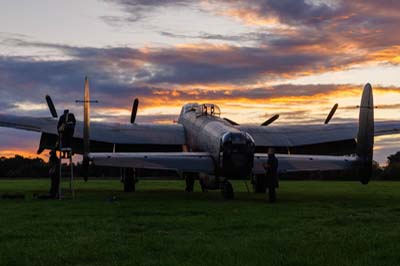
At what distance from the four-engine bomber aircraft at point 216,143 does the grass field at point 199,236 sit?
448 cm

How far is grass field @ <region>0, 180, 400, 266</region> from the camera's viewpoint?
812cm

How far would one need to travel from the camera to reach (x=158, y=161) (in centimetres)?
2011

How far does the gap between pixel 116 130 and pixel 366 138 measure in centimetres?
1212

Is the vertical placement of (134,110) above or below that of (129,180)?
above

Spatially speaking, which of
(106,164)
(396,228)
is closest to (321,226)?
(396,228)

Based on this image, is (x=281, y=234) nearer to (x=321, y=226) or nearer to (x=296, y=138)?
(x=321, y=226)

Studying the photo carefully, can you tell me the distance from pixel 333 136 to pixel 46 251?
68.5ft

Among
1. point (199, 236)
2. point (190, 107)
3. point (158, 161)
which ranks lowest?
point (199, 236)

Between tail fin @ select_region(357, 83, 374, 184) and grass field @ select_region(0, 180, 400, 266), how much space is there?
439 cm

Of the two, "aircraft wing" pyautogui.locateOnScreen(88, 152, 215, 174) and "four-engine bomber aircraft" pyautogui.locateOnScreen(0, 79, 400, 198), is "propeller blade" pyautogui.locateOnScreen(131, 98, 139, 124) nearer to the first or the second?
Answer: "four-engine bomber aircraft" pyautogui.locateOnScreen(0, 79, 400, 198)

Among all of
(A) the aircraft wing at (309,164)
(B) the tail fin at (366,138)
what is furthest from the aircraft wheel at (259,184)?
(B) the tail fin at (366,138)

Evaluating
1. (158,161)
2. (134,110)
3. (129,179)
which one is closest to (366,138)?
(158,161)

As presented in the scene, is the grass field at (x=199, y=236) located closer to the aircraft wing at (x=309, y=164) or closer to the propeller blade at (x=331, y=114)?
the aircraft wing at (x=309, y=164)

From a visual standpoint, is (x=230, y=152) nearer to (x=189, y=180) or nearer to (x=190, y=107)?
(x=189, y=180)
